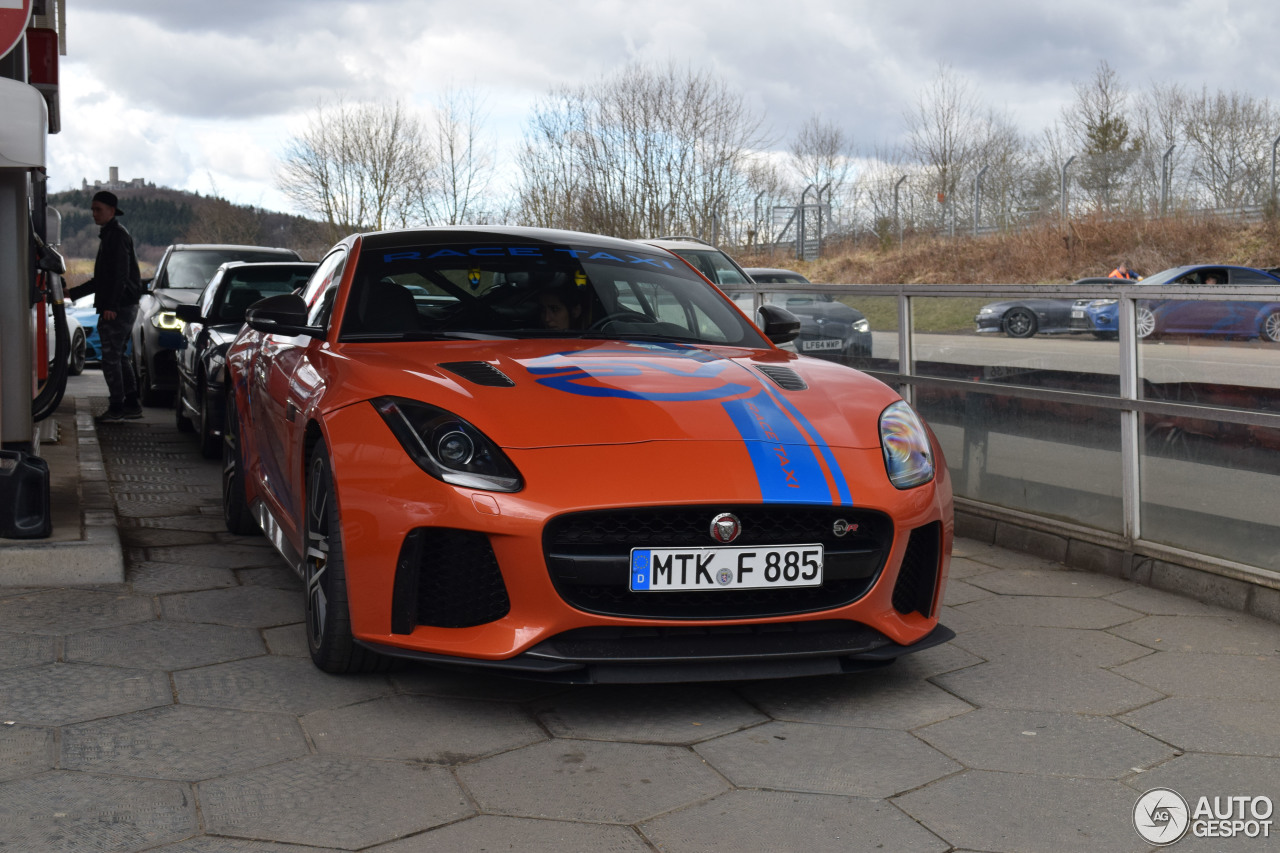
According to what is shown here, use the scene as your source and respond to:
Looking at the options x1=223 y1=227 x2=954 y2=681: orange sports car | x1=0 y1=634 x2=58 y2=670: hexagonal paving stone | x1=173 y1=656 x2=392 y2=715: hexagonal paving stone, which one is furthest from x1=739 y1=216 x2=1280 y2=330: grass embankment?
x1=0 y1=634 x2=58 y2=670: hexagonal paving stone

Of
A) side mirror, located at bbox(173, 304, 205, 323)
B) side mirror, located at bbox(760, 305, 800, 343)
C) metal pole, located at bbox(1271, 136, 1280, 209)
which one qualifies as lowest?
side mirror, located at bbox(760, 305, 800, 343)

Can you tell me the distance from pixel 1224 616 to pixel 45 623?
4061 mm

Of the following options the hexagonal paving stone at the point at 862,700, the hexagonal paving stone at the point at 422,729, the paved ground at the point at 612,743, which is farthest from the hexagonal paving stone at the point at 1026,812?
the hexagonal paving stone at the point at 422,729

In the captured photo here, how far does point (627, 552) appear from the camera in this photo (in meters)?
3.01

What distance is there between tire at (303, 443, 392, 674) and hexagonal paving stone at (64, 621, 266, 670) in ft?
1.11

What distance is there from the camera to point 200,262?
1226 cm

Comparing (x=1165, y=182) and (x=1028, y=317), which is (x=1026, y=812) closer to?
(x=1028, y=317)

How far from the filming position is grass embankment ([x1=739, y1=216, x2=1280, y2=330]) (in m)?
29.9

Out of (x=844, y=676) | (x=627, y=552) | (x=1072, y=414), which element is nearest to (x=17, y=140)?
(x=627, y=552)

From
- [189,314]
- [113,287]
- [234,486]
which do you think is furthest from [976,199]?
[234,486]

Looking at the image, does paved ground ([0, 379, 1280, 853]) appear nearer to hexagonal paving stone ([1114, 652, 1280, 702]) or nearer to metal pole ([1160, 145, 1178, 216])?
hexagonal paving stone ([1114, 652, 1280, 702])

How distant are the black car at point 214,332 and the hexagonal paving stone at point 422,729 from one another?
4.40 metres

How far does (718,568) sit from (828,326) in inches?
181

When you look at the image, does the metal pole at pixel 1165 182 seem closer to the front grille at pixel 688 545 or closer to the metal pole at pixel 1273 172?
the metal pole at pixel 1273 172
